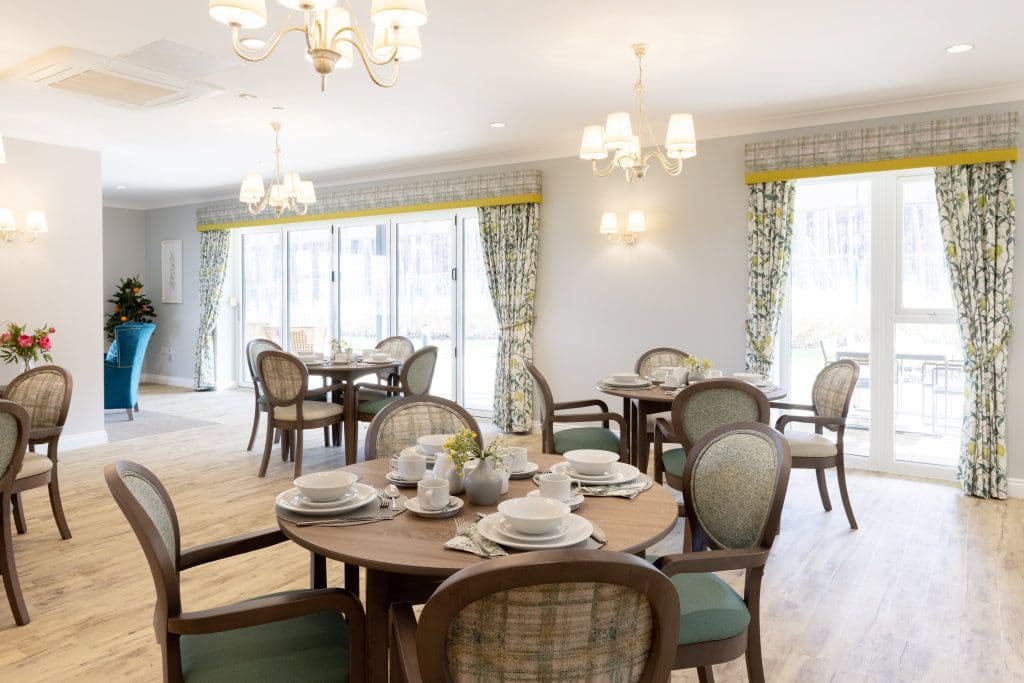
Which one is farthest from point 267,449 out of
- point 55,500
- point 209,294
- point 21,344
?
point 209,294

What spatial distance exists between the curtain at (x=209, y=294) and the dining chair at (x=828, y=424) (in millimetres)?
7525

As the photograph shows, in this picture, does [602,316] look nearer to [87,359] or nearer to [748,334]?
[748,334]

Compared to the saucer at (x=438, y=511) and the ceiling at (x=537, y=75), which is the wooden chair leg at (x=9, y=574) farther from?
the ceiling at (x=537, y=75)

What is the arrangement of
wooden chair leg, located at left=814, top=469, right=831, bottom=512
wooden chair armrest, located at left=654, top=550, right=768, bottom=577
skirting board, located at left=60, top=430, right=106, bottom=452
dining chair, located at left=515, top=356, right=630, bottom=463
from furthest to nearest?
skirting board, located at left=60, top=430, right=106, bottom=452 < wooden chair leg, located at left=814, top=469, right=831, bottom=512 < dining chair, located at left=515, top=356, right=630, bottom=463 < wooden chair armrest, located at left=654, top=550, right=768, bottom=577

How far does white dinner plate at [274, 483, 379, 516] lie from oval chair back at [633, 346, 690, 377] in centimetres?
341

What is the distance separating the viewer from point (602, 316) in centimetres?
611

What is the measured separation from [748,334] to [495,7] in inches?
123

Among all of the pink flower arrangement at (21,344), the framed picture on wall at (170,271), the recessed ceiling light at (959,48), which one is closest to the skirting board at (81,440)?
the pink flower arrangement at (21,344)

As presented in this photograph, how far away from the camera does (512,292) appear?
6520 mm

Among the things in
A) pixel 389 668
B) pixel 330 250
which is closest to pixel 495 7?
pixel 389 668

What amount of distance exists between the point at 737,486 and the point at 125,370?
696 centimetres

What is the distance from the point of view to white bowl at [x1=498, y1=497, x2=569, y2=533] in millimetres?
1560

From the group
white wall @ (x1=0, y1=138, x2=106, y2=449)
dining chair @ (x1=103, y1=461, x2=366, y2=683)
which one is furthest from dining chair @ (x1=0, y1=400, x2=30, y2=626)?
white wall @ (x1=0, y1=138, x2=106, y2=449)

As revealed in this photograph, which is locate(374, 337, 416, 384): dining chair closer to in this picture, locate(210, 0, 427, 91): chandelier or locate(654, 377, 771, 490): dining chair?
locate(654, 377, 771, 490): dining chair
